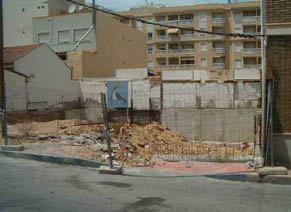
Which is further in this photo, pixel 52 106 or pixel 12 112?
pixel 52 106

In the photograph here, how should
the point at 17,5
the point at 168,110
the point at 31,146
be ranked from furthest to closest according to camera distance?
the point at 17,5
the point at 168,110
the point at 31,146

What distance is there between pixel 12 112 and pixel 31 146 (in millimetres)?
9600

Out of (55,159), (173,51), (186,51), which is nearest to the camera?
(55,159)

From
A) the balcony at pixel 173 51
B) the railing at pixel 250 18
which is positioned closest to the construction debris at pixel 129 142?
the balcony at pixel 173 51

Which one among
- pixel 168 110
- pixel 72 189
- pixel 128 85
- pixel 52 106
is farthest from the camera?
pixel 52 106

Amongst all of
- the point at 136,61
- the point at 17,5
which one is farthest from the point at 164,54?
the point at 17,5

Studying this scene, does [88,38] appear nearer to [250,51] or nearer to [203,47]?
[203,47]

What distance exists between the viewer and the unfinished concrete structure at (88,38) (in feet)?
101

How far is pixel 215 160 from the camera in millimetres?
9633

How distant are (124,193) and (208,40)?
5335 cm

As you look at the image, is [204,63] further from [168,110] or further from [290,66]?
[290,66]

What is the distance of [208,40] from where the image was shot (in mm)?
57281

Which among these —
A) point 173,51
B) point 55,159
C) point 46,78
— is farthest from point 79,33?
point 173,51

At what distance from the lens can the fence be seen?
45.8 ft
